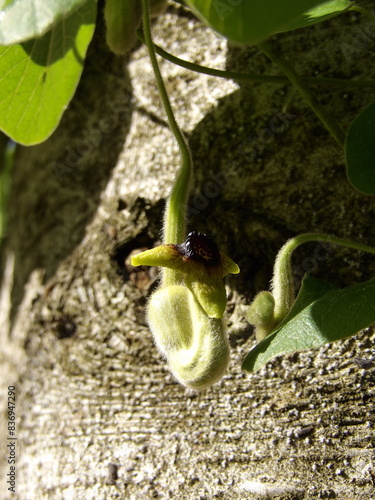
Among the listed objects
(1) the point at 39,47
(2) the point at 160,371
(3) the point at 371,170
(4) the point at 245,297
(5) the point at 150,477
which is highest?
(1) the point at 39,47

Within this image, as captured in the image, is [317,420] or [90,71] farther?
[90,71]

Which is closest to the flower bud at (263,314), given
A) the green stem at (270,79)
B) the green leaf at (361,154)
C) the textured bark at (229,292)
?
the textured bark at (229,292)

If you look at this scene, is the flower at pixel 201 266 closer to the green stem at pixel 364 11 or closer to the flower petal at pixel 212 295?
the flower petal at pixel 212 295

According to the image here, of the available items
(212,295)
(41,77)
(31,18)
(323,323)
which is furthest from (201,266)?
(41,77)

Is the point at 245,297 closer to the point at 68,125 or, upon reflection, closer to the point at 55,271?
the point at 55,271

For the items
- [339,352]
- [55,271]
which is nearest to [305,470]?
[339,352]

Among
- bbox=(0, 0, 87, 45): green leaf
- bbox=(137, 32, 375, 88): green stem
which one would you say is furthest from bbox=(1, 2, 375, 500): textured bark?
bbox=(0, 0, 87, 45): green leaf

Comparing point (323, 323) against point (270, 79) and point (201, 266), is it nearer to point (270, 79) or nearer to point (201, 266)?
point (201, 266)
